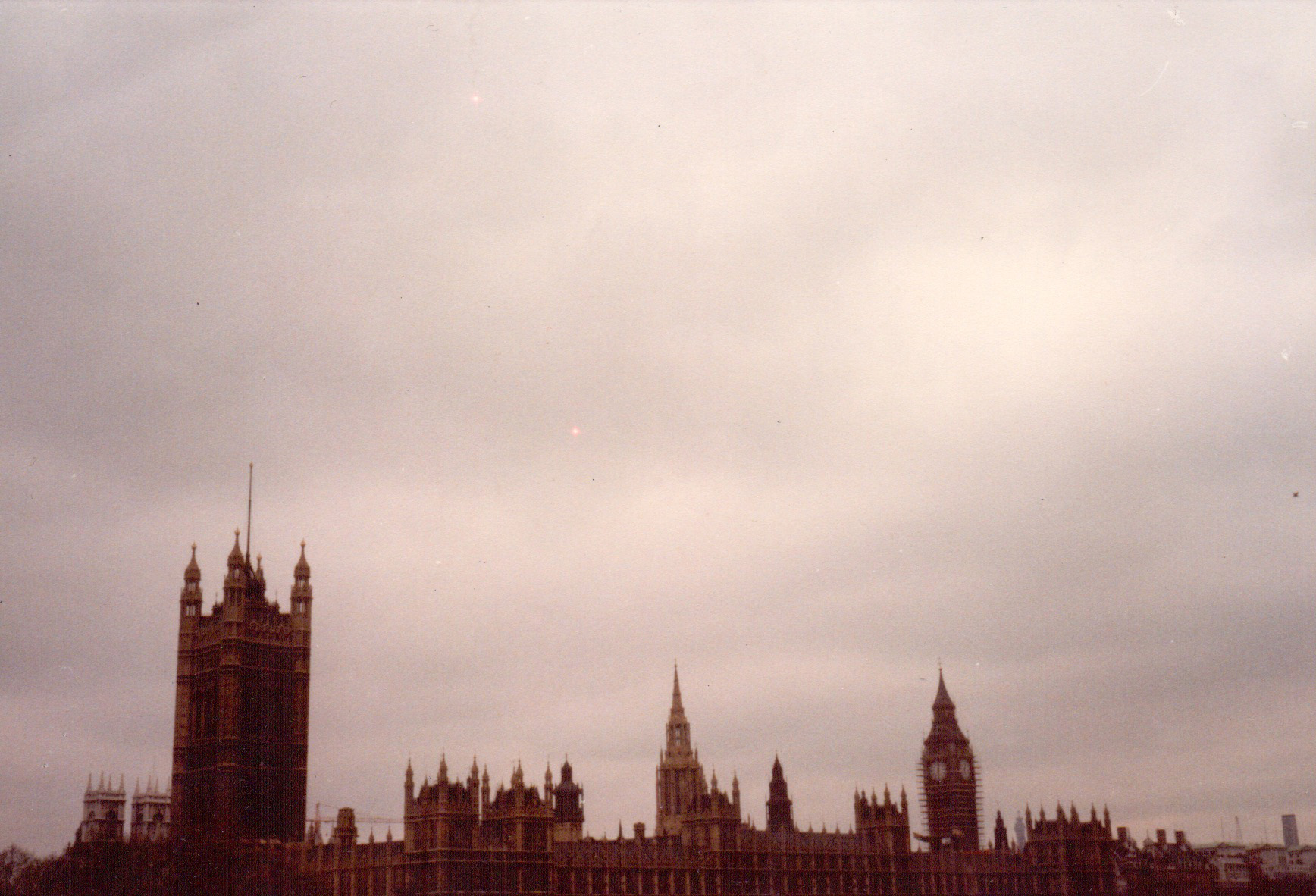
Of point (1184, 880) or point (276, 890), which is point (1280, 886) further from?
point (276, 890)

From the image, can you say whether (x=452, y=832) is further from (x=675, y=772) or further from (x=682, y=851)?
(x=675, y=772)

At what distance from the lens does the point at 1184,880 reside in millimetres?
190125

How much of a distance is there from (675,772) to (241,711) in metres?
55.3

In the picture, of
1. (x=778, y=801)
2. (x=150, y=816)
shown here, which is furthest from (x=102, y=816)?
(x=778, y=801)

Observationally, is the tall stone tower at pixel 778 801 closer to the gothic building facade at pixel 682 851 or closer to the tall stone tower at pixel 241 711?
the gothic building facade at pixel 682 851

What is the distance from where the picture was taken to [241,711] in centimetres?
14400

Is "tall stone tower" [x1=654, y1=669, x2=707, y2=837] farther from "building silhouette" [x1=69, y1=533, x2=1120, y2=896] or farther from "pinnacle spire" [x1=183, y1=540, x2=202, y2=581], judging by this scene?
"pinnacle spire" [x1=183, y1=540, x2=202, y2=581]

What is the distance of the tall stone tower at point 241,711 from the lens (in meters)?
140

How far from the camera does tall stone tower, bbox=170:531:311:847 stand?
139625mm

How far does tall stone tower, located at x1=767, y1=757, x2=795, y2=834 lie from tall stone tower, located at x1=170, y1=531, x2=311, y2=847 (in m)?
65.4

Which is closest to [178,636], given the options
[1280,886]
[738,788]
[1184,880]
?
[738,788]

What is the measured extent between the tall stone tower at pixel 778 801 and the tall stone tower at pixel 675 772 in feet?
50.2

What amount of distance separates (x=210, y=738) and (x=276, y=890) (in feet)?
85.6

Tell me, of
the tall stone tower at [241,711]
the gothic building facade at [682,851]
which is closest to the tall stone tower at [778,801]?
the gothic building facade at [682,851]
